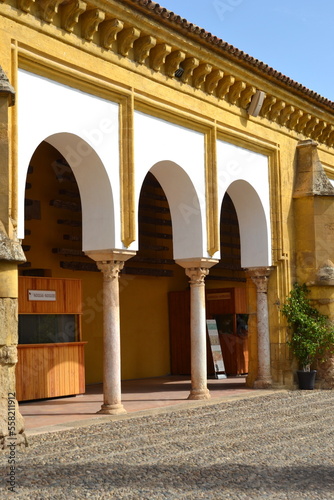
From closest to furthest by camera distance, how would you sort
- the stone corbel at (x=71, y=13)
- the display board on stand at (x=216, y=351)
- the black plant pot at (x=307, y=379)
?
the stone corbel at (x=71, y=13)
the black plant pot at (x=307, y=379)
the display board on stand at (x=216, y=351)

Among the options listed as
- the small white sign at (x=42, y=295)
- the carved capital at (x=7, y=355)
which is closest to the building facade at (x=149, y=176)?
the carved capital at (x=7, y=355)

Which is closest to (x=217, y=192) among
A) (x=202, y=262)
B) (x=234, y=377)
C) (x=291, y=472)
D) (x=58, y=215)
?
(x=202, y=262)

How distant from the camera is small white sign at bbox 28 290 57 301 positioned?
42.9 feet

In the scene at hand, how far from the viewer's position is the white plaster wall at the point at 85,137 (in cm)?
997

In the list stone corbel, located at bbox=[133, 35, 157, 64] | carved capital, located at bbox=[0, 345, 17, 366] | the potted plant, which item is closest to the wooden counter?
the potted plant

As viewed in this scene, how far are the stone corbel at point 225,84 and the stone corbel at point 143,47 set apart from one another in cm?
211

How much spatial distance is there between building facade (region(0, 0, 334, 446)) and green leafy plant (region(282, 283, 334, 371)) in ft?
0.65

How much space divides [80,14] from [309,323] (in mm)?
7289

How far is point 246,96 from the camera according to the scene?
14359 millimetres

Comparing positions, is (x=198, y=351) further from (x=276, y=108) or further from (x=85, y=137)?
(x=276, y=108)

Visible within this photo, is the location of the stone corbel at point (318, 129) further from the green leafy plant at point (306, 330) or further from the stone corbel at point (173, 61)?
the stone corbel at point (173, 61)

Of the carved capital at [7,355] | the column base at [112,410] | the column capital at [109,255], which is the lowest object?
the column base at [112,410]

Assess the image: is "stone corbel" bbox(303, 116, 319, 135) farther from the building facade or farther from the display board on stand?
the display board on stand

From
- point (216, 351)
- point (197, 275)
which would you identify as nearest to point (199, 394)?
point (197, 275)
